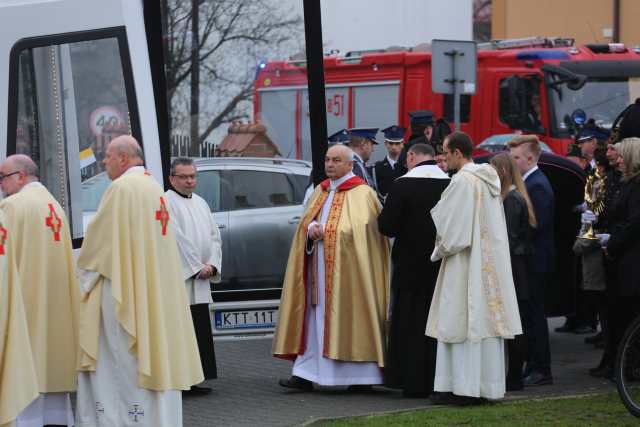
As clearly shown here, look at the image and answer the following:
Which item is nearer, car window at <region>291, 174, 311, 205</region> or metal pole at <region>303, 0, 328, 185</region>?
metal pole at <region>303, 0, 328, 185</region>

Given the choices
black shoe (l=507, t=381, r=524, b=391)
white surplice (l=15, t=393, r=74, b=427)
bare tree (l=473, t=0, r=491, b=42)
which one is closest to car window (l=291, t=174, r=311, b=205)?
black shoe (l=507, t=381, r=524, b=391)

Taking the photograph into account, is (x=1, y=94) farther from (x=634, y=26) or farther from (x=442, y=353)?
(x=634, y=26)

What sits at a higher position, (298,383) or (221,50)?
(221,50)

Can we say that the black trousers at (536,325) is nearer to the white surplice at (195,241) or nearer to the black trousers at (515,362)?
the black trousers at (515,362)

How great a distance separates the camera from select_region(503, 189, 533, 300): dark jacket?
10.1m

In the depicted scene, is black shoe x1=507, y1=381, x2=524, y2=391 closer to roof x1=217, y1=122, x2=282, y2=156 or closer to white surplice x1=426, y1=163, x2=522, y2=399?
white surplice x1=426, y1=163, x2=522, y2=399

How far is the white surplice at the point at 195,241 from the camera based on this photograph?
1017 centimetres

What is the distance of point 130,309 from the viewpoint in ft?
26.7

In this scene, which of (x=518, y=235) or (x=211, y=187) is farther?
(x=211, y=187)

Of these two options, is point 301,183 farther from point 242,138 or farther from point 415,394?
point 415,394

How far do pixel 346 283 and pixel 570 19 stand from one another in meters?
25.4

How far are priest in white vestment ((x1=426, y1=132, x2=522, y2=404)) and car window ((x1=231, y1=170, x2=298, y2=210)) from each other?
7.78 feet

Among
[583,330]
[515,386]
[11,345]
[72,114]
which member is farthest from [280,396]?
[583,330]

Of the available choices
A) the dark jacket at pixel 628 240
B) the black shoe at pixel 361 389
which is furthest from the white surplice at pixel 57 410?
the dark jacket at pixel 628 240
